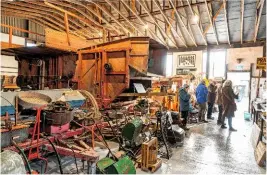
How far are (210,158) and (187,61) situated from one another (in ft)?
42.3

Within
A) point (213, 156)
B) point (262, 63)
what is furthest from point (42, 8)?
point (213, 156)

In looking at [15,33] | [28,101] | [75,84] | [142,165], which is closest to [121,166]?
[142,165]

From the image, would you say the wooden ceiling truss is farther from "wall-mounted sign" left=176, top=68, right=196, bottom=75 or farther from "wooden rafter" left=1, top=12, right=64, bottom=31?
"wall-mounted sign" left=176, top=68, right=196, bottom=75

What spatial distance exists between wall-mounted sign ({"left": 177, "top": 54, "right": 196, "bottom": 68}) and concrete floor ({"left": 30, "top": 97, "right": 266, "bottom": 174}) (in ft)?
33.2

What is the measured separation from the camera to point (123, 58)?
6.63m

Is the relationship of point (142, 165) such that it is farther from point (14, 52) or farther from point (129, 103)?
point (14, 52)

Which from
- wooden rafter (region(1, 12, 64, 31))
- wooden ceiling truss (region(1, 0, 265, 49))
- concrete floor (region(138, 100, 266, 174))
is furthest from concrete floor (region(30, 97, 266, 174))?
wooden rafter (region(1, 12, 64, 31))

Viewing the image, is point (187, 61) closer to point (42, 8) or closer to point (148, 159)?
point (42, 8)

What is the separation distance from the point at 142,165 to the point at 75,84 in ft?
14.6

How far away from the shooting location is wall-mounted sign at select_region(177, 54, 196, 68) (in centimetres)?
1668

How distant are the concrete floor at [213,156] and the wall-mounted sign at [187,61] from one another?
9.91 meters

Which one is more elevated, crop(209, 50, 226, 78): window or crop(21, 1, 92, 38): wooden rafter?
crop(21, 1, 92, 38): wooden rafter

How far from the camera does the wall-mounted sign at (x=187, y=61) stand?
16.7 meters

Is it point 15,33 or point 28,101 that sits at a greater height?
point 15,33
